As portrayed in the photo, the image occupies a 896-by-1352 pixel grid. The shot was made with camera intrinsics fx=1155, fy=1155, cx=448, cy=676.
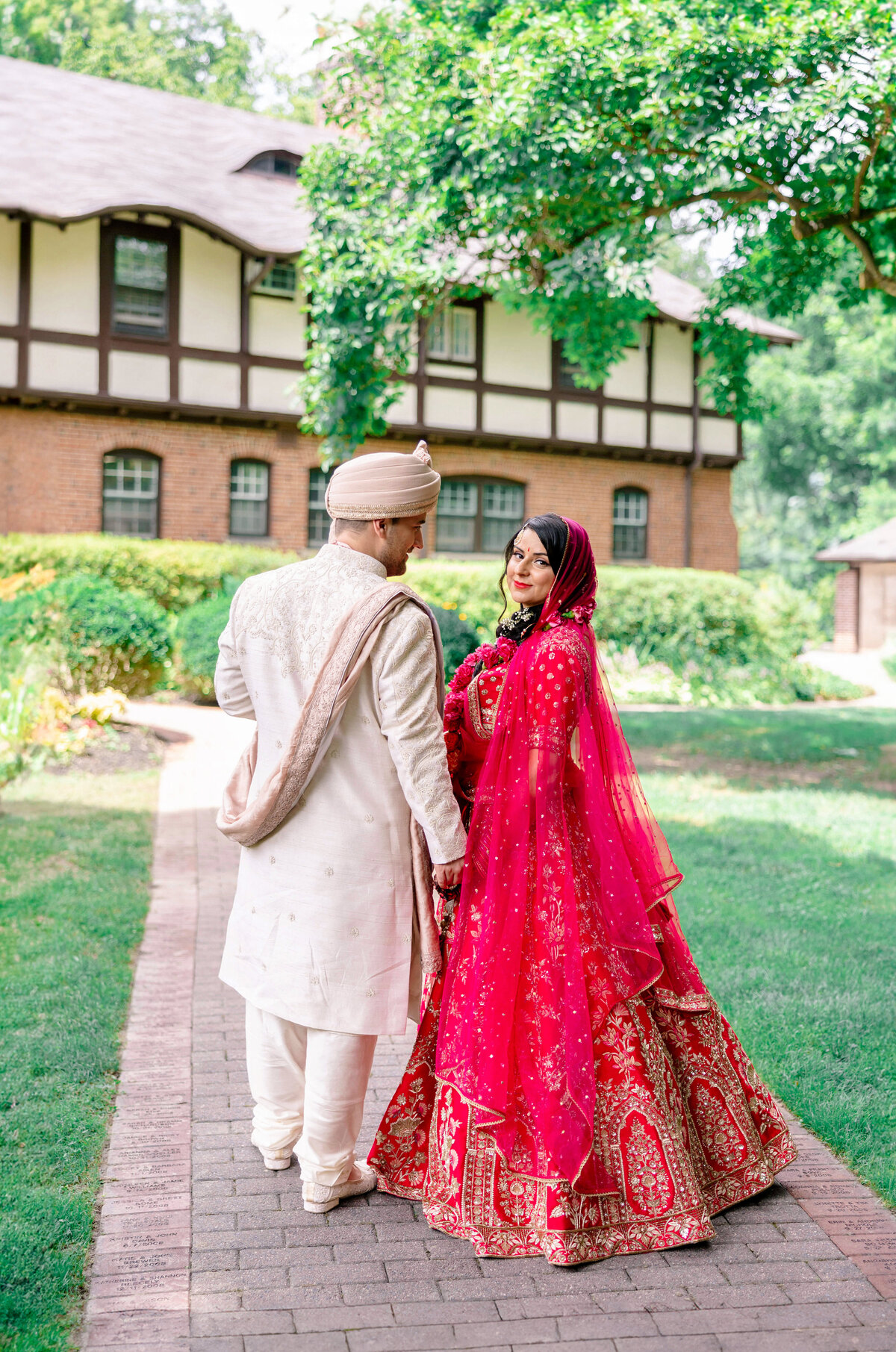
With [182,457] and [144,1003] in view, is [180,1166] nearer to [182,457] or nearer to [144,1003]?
[144,1003]

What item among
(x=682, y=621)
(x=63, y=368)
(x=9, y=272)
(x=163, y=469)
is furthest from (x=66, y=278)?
(x=682, y=621)

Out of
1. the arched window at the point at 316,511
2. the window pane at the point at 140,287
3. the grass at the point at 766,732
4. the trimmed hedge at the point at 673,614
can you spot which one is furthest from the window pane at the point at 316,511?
the grass at the point at 766,732

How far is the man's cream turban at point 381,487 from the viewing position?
299cm

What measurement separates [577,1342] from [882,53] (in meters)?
8.14

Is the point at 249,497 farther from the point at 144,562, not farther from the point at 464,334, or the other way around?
the point at 464,334

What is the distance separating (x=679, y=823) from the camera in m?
8.34

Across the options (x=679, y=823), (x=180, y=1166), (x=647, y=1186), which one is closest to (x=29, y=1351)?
Result: (x=180, y=1166)

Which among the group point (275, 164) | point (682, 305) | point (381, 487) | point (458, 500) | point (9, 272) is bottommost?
point (381, 487)

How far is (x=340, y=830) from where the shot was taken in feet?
9.96

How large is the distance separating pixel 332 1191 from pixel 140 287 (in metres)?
16.5

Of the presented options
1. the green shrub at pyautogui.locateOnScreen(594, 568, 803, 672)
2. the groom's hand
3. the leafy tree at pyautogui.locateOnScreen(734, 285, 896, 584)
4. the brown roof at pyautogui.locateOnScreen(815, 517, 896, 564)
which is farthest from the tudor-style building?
the leafy tree at pyautogui.locateOnScreen(734, 285, 896, 584)

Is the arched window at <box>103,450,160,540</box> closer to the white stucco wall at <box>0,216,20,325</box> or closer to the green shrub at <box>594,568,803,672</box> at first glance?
the white stucco wall at <box>0,216,20,325</box>

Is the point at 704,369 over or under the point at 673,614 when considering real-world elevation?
over

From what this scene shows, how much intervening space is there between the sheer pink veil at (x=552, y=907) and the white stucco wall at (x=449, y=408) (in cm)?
1667
